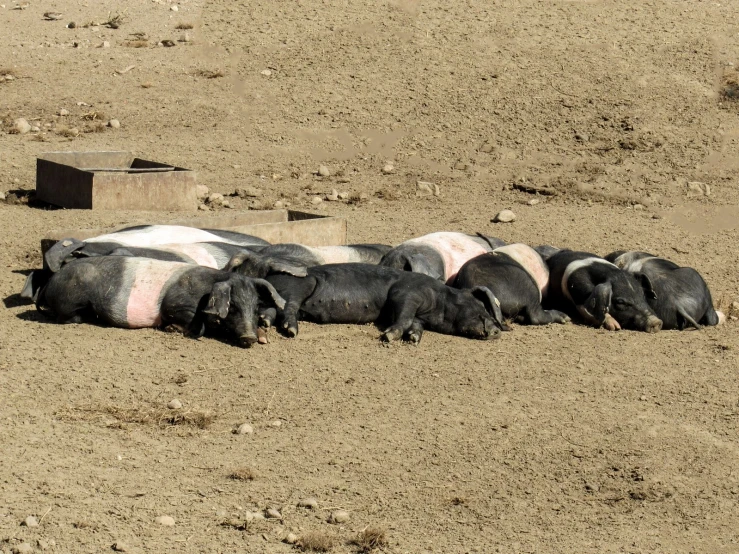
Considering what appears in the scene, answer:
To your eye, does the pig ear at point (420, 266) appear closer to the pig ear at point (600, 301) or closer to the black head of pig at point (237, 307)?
the pig ear at point (600, 301)

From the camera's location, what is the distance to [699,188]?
13008mm

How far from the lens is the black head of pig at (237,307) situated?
704cm

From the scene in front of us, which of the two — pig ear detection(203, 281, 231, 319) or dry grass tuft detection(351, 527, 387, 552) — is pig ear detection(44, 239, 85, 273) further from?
dry grass tuft detection(351, 527, 387, 552)

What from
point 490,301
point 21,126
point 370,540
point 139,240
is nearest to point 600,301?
point 490,301

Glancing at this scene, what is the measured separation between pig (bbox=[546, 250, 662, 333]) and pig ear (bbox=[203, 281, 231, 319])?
282cm

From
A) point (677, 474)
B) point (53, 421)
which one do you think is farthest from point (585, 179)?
point (53, 421)

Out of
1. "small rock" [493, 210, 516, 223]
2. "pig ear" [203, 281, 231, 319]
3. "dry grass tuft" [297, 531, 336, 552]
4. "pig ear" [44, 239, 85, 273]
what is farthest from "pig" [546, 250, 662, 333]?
"dry grass tuft" [297, 531, 336, 552]

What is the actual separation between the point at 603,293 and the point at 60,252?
12.9 feet

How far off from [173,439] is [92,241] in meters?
2.88

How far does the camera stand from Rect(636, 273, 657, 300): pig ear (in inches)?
330

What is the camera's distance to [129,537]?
175 inches

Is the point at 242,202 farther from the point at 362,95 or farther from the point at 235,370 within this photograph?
the point at 235,370

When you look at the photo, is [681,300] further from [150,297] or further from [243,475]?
[243,475]

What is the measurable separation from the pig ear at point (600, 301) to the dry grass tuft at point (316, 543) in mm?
4175
